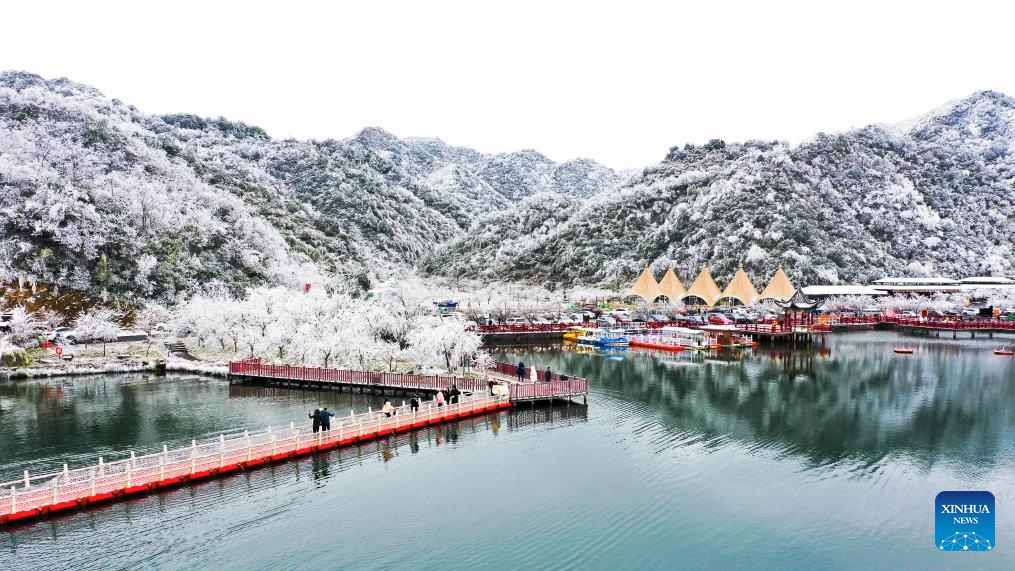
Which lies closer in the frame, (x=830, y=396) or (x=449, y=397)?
(x=449, y=397)

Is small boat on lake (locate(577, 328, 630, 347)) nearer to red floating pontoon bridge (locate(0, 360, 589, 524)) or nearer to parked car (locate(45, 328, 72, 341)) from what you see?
red floating pontoon bridge (locate(0, 360, 589, 524))

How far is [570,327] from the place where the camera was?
87.5 m

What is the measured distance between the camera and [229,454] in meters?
29.1

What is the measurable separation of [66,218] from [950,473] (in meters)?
94.2

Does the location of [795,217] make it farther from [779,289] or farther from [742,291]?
[742,291]

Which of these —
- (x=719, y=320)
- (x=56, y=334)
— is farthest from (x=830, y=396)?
(x=56, y=334)

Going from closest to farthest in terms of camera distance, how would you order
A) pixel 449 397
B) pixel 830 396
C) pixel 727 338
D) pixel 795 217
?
pixel 449 397, pixel 830 396, pixel 727 338, pixel 795 217

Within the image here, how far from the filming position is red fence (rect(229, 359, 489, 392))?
44.8 m

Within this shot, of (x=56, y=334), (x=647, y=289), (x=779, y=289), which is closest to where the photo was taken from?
(x=56, y=334)

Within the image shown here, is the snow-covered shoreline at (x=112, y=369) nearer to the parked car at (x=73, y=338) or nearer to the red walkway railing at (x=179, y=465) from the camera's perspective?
the parked car at (x=73, y=338)

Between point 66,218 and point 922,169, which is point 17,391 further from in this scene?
point 922,169

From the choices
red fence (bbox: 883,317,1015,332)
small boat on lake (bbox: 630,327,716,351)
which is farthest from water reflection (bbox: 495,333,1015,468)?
red fence (bbox: 883,317,1015,332)

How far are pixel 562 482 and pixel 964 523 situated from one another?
14.5m

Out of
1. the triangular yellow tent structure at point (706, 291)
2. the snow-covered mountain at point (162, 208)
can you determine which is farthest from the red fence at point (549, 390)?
the triangular yellow tent structure at point (706, 291)
